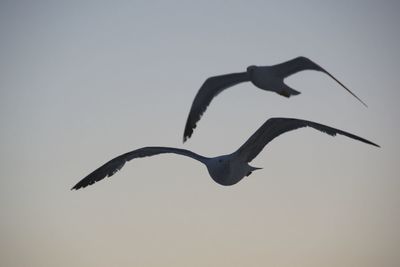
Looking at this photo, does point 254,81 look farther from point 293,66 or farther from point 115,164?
point 115,164

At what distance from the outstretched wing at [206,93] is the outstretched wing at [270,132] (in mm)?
898

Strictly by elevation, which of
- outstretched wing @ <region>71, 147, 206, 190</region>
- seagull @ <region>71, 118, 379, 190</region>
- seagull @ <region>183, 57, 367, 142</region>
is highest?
seagull @ <region>183, 57, 367, 142</region>

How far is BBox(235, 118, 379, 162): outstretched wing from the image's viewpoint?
9.55 meters

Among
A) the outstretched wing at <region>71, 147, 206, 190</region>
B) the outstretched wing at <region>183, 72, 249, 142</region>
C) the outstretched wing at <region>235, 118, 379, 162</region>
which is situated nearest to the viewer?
the outstretched wing at <region>183, 72, 249, 142</region>

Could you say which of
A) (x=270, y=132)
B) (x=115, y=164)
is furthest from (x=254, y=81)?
(x=115, y=164)

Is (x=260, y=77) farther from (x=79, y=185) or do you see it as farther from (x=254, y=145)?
(x=79, y=185)

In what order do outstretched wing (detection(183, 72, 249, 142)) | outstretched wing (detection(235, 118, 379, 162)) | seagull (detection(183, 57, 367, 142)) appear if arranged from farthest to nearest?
outstretched wing (detection(235, 118, 379, 162)), outstretched wing (detection(183, 72, 249, 142)), seagull (detection(183, 57, 367, 142))

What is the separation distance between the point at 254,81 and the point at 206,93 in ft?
2.91

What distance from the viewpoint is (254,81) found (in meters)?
8.91

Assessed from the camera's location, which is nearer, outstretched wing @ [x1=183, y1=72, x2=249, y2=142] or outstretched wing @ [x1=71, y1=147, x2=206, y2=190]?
outstretched wing @ [x1=183, y1=72, x2=249, y2=142]

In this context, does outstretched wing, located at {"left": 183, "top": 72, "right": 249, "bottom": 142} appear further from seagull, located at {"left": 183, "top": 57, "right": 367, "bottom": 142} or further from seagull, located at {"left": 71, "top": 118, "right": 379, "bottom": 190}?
seagull, located at {"left": 71, "top": 118, "right": 379, "bottom": 190}

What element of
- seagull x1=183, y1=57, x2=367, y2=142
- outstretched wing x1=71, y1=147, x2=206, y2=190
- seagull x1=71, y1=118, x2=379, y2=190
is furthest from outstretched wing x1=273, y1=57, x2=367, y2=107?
outstretched wing x1=71, y1=147, x2=206, y2=190

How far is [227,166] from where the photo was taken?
9680mm

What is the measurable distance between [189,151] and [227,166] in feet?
A: 2.34
